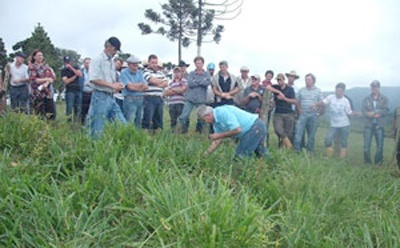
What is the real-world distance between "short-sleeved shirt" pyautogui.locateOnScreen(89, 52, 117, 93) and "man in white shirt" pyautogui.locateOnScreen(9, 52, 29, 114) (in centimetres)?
259

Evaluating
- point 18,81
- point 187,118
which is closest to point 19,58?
point 18,81

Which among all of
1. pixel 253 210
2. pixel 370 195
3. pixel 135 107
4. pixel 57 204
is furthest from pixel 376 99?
pixel 57 204

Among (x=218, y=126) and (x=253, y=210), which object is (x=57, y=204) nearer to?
(x=253, y=210)

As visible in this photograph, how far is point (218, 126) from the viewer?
212 inches

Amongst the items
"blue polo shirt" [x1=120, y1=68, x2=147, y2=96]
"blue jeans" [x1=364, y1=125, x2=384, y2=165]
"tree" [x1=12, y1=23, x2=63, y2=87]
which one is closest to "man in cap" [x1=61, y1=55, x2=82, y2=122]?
"blue polo shirt" [x1=120, y1=68, x2=147, y2=96]

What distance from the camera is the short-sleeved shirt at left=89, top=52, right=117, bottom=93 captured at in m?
5.74

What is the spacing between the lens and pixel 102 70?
579cm

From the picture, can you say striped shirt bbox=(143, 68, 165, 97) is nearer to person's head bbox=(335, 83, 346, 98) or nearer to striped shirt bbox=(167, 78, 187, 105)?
striped shirt bbox=(167, 78, 187, 105)

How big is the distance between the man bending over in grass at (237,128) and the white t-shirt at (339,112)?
3.17 m

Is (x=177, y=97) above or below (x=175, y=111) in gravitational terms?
above

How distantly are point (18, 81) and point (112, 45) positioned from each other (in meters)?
2.92

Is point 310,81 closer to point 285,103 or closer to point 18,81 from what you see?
point 285,103

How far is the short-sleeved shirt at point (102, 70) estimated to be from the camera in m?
5.74

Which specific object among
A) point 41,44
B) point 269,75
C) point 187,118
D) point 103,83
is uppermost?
point 41,44
